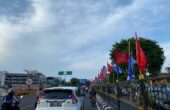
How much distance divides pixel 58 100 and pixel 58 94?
351 millimetres

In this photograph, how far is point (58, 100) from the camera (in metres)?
15.0

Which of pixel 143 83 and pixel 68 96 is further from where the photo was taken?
pixel 68 96

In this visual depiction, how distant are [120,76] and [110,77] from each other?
1345cm

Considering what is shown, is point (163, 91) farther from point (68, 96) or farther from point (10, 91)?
point (10, 91)

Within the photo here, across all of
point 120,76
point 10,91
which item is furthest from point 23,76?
point 10,91

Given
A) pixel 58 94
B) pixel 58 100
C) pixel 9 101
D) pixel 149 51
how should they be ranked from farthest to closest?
pixel 149 51 → pixel 9 101 → pixel 58 94 → pixel 58 100

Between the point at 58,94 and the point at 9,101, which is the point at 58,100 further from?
the point at 9,101

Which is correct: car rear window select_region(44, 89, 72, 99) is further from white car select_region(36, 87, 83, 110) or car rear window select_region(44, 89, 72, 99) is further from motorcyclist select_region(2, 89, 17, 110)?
motorcyclist select_region(2, 89, 17, 110)

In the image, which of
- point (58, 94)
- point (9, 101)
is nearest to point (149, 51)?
point (9, 101)

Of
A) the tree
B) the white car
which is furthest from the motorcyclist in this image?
the tree

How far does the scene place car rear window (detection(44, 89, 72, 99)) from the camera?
50.0 ft

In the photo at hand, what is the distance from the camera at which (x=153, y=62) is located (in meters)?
71.3

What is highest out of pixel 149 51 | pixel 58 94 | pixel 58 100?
pixel 149 51

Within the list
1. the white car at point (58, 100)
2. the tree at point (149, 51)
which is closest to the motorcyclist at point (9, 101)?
the white car at point (58, 100)
